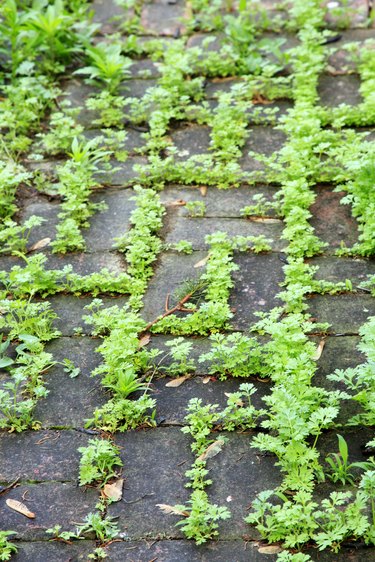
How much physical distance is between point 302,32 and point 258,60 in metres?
0.42

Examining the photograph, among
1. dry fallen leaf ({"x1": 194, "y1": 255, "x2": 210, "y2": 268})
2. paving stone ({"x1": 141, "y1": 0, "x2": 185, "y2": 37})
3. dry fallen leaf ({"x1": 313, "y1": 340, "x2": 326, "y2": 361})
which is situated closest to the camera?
dry fallen leaf ({"x1": 313, "y1": 340, "x2": 326, "y2": 361})

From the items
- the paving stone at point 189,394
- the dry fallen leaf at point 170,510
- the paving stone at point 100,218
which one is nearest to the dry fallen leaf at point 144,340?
the paving stone at point 189,394

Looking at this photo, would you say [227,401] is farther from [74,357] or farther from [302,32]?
[302,32]

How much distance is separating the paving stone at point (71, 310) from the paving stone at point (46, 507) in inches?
37.0

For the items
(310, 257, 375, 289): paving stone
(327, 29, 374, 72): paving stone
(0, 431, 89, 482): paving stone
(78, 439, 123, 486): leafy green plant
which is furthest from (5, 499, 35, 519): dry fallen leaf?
(327, 29, 374, 72): paving stone

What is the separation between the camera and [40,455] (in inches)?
137

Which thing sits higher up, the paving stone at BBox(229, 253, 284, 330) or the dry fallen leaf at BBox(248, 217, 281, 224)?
the dry fallen leaf at BBox(248, 217, 281, 224)

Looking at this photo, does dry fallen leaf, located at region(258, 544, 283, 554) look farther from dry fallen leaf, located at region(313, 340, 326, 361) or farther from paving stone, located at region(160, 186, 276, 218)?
paving stone, located at region(160, 186, 276, 218)

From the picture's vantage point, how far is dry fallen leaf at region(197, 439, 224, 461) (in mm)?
3379

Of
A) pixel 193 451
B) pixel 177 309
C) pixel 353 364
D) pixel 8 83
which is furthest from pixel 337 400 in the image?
pixel 8 83

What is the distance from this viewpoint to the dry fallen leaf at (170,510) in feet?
10.3

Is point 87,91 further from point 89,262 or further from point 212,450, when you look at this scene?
point 212,450

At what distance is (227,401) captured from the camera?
3555mm

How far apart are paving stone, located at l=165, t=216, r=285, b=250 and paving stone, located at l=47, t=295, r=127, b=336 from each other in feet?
1.86
